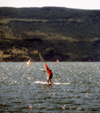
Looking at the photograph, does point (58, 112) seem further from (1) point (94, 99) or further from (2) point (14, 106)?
(1) point (94, 99)

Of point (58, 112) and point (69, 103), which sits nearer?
point (58, 112)

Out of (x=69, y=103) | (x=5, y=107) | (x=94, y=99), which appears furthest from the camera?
(x=94, y=99)

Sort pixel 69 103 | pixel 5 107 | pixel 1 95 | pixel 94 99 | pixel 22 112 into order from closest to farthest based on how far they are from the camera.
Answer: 1. pixel 22 112
2. pixel 5 107
3. pixel 69 103
4. pixel 94 99
5. pixel 1 95

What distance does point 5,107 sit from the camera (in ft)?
94.5

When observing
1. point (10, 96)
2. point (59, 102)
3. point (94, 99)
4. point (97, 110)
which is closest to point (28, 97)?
point (10, 96)

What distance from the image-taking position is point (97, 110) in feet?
90.5

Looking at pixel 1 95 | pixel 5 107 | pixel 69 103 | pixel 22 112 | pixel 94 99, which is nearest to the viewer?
pixel 22 112

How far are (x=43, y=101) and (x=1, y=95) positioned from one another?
6.43 metres

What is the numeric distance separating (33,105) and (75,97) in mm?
6911

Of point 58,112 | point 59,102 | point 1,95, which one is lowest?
point 58,112

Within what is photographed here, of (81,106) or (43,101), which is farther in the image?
(43,101)

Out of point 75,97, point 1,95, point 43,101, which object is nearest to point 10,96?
point 1,95

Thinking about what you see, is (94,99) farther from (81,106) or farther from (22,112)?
(22,112)

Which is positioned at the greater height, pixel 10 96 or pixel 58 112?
pixel 10 96
